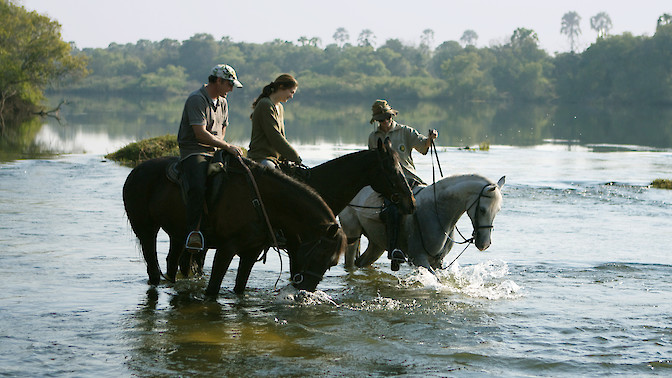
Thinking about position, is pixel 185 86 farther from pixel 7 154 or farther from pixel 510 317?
pixel 510 317

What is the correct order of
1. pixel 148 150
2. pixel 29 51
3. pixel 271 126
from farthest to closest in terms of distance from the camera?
pixel 29 51
pixel 148 150
pixel 271 126

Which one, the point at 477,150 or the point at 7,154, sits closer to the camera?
the point at 7,154

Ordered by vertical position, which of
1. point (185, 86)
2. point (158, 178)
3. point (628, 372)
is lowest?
point (628, 372)

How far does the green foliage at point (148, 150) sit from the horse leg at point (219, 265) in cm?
1687

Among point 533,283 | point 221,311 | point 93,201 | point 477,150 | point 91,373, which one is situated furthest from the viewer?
point 477,150

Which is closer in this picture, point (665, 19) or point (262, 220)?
point (262, 220)

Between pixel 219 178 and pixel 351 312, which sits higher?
pixel 219 178

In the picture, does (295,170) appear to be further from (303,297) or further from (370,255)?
(370,255)

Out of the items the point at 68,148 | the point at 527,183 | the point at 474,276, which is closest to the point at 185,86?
the point at 68,148

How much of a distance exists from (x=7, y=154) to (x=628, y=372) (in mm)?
28400

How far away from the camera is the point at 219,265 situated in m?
8.88

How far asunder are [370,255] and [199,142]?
3510mm

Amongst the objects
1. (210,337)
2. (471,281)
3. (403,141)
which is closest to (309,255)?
(210,337)

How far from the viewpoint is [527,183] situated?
82.4 ft
